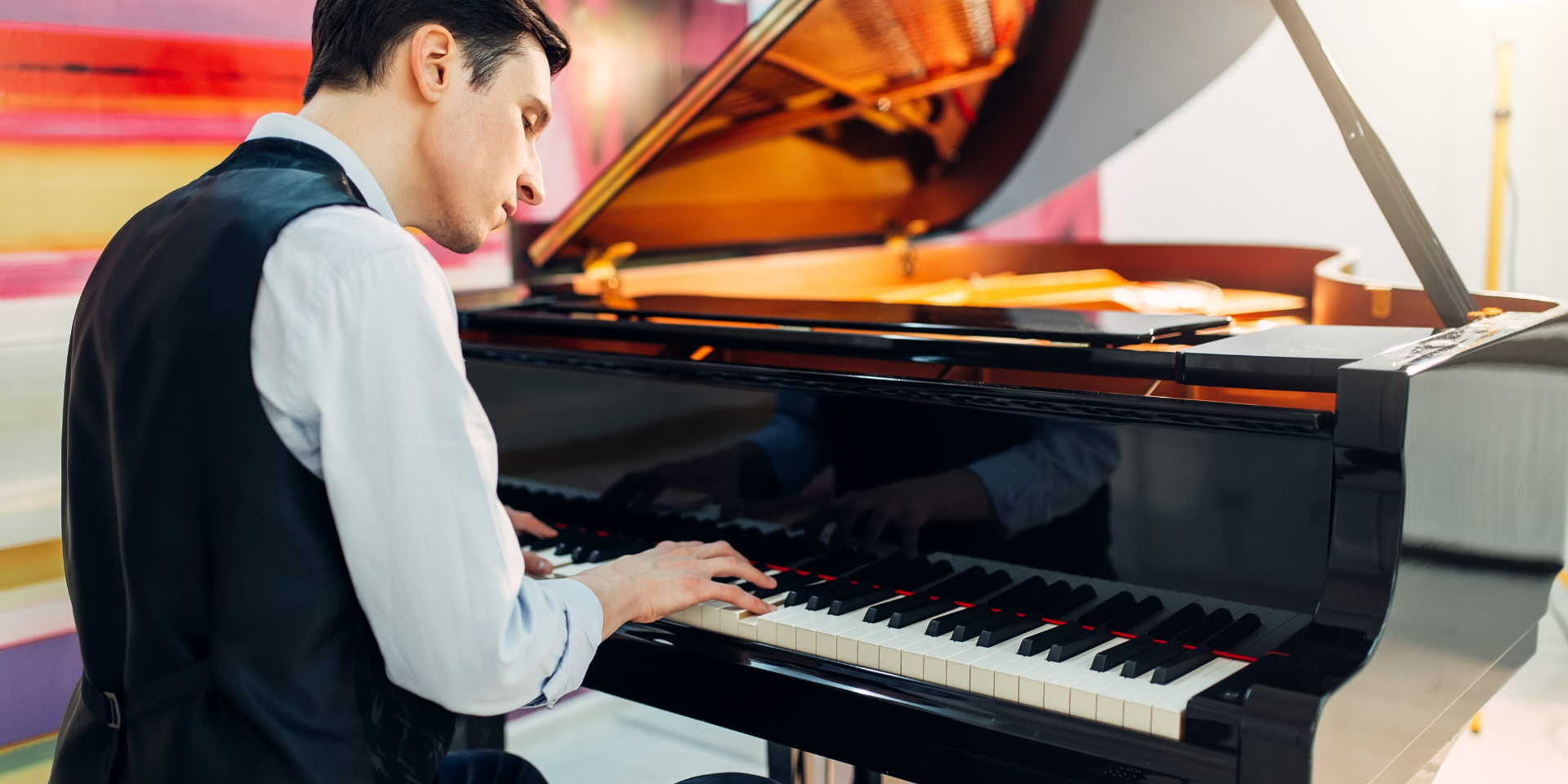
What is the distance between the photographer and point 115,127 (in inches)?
91.7

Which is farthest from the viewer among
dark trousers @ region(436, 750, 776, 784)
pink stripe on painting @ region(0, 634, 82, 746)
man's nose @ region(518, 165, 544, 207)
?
pink stripe on painting @ region(0, 634, 82, 746)

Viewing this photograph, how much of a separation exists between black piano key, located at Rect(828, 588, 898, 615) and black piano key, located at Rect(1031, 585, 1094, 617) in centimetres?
22

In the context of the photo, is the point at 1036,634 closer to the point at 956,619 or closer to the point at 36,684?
the point at 956,619

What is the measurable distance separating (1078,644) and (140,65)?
2.24m

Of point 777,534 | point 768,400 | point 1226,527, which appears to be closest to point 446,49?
point 768,400

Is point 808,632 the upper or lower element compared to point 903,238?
lower

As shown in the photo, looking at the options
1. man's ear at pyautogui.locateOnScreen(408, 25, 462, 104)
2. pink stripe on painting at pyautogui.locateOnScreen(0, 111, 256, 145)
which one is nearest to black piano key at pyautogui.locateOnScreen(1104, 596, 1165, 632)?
man's ear at pyautogui.locateOnScreen(408, 25, 462, 104)

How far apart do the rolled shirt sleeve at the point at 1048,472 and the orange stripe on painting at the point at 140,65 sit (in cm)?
201

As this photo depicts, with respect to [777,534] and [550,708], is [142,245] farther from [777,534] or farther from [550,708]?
[550,708]

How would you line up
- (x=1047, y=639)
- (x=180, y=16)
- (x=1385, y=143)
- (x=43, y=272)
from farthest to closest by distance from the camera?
(x=1385, y=143), (x=180, y=16), (x=43, y=272), (x=1047, y=639)

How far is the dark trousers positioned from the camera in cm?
155

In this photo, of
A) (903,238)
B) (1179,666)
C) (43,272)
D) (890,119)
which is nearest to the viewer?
(1179,666)

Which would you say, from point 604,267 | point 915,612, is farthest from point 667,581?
point 604,267

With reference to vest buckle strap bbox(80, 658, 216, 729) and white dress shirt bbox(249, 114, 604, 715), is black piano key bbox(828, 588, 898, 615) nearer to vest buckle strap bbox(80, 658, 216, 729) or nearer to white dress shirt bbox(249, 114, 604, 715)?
white dress shirt bbox(249, 114, 604, 715)
